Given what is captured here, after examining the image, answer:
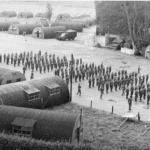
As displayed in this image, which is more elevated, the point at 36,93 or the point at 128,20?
the point at 128,20

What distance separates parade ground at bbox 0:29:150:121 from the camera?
26.8 metres

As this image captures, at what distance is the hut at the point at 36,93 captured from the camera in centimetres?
2302

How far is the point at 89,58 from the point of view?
45.9m

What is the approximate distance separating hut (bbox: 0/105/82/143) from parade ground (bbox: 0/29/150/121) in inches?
284

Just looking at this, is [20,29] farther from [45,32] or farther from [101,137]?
[101,137]

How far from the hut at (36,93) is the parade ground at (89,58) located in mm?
1725

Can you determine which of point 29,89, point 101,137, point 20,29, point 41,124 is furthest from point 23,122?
point 20,29

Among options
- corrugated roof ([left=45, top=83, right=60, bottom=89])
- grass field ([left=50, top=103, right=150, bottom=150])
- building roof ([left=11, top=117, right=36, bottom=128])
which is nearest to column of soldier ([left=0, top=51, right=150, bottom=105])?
corrugated roof ([left=45, top=83, right=60, bottom=89])

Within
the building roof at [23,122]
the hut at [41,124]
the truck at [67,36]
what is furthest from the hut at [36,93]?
the truck at [67,36]

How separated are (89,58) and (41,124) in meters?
28.1

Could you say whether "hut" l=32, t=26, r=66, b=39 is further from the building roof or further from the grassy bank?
the building roof

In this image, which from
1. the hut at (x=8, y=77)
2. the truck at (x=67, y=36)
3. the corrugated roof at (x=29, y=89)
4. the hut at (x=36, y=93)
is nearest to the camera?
the hut at (x=36, y=93)

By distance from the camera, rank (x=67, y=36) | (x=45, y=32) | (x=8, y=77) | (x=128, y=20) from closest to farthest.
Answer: (x=8, y=77), (x=128, y=20), (x=67, y=36), (x=45, y=32)

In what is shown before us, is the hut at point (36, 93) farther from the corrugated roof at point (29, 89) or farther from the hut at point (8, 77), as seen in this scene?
the hut at point (8, 77)
